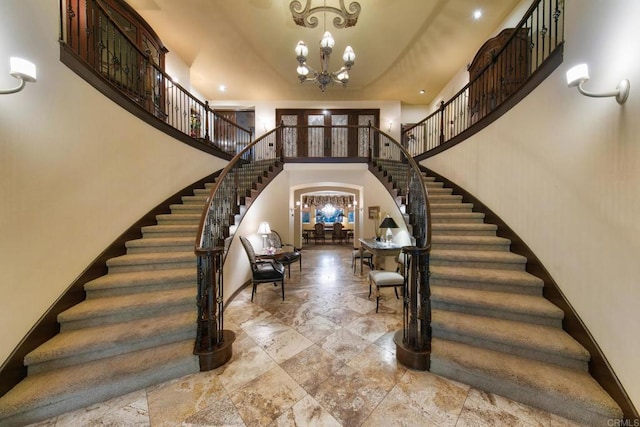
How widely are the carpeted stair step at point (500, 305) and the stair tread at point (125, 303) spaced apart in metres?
2.70

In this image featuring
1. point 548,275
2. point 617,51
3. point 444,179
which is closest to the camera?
point 617,51

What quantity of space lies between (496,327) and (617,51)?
2.28 m

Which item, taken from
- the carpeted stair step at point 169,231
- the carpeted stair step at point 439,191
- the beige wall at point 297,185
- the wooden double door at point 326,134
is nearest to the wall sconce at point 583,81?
the carpeted stair step at point 439,191

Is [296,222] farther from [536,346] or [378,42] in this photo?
[536,346]

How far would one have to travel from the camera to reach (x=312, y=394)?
6.08 ft

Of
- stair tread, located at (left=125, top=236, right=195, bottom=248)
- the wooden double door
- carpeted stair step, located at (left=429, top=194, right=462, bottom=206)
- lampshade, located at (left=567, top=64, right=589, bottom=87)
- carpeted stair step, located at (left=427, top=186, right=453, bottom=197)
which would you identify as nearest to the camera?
lampshade, located at (left=567, top=64, right=589, bottom=87)

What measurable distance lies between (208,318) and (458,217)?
3.66 metres

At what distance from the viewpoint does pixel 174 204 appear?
4.02 m

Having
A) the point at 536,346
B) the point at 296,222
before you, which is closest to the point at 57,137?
the point at 536,346

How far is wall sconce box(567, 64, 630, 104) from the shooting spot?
4.81 ft

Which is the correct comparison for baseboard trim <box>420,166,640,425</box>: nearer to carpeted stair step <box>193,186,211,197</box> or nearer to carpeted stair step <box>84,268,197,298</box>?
carpeted stair step <box>84,268,197,298</box>

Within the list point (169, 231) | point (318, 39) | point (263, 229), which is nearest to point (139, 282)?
point (169, 231)

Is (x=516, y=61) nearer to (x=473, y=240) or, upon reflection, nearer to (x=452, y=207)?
(x=452, y=207)

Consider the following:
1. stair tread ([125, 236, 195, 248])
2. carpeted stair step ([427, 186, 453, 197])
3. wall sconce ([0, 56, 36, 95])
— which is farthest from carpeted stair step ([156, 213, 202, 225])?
carpeted stair step ([427, 186, 453, 197])
